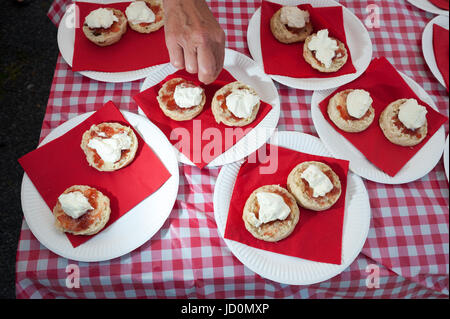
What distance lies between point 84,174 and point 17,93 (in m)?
2.50

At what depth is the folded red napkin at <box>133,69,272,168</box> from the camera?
1.89 m

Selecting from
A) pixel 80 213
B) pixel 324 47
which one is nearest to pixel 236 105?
pixel 324 47

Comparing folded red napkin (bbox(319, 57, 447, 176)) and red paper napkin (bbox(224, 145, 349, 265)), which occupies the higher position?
folded red napkin (bbox(319, 57, 447, 176))

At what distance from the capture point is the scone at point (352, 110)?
6.45 feet

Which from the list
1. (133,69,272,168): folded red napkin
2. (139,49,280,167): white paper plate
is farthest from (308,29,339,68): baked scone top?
(133,69,272,168): folded red napkin

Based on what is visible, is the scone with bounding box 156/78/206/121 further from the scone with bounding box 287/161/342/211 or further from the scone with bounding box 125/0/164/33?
the scone with bounding box 287/161/342/211

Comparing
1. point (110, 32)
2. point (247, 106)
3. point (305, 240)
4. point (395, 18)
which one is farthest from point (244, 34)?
point (305, 240)

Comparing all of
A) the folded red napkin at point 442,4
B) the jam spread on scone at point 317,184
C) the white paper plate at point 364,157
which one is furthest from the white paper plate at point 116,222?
the folded red napkin at point 442,4

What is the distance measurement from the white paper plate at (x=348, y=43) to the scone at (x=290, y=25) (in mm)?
131

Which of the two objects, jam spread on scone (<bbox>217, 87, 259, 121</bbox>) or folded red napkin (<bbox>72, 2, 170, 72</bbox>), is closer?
jam spread on scone (<bbox>217, 87, 259, 121</bbox>)

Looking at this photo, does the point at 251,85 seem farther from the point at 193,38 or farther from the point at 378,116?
the point at 378,116

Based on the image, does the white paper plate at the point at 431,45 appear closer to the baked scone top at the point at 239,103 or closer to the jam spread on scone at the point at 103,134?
the baked scone top at the point at 239,103

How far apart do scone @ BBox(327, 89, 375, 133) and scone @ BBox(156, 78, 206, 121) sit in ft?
2.68
